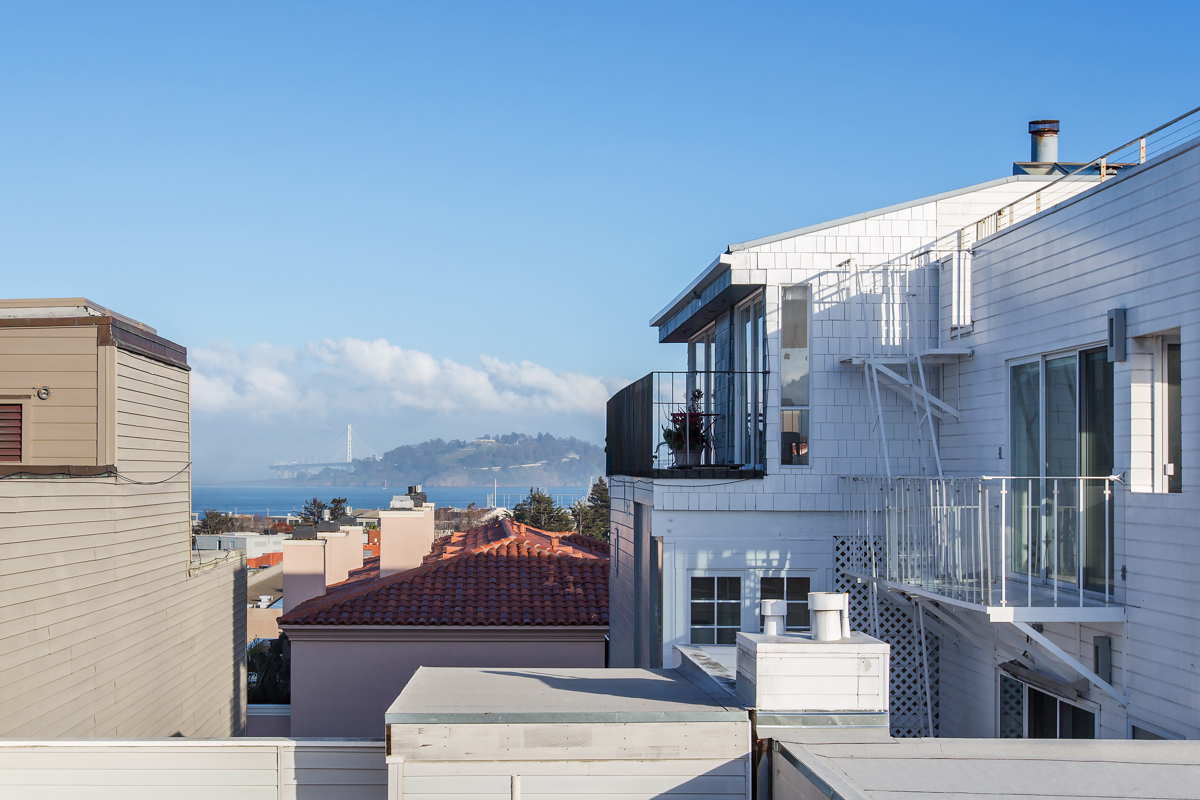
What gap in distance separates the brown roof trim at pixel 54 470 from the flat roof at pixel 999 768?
837 centimetres

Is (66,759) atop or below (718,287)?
below

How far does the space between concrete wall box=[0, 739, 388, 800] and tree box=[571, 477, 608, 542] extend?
200ft

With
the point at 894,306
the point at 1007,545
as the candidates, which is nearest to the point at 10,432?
the point at 894,306

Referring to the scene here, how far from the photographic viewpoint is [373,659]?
46.9ft

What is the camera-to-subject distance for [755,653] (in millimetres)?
5840

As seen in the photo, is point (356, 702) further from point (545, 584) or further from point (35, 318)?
point (35, 318)

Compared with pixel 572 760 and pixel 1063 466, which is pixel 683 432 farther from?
pixel 572 760

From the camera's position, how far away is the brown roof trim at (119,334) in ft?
35.1

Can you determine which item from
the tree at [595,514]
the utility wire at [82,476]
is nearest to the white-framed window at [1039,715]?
the utility wire at [82,476]

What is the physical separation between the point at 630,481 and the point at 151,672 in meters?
6.45

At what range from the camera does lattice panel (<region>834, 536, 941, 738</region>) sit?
32.8 ft

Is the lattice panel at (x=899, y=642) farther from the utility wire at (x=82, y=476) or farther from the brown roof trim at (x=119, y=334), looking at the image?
the brown roof trim at (x=119, y=334)

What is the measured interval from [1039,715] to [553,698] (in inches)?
190

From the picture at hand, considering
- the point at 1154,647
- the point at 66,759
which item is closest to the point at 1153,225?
the point at 1154,647
